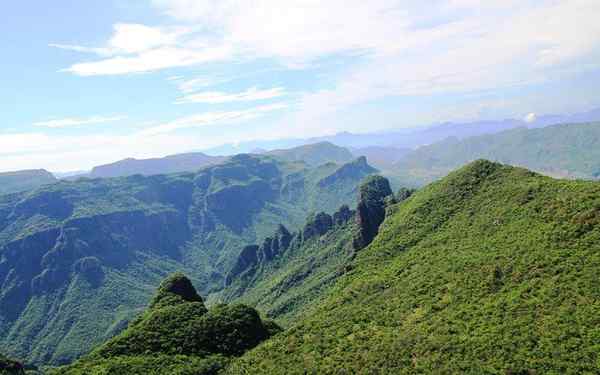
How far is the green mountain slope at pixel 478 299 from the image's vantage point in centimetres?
5375

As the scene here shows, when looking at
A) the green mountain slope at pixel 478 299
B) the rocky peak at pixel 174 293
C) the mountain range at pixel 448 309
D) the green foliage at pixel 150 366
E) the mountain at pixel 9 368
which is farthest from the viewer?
the rocky peak at pixel 174 293

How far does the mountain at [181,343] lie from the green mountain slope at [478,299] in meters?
8.33

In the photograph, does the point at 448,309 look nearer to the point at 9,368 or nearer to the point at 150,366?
the point at 150,366

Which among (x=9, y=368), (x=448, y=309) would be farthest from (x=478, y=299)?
(x=9, y=368)

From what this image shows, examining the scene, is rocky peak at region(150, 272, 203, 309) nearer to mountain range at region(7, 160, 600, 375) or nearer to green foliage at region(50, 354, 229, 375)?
mountain range at region(7, 160, 600, 375)

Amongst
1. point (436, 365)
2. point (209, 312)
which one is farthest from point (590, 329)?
point (209, 312)

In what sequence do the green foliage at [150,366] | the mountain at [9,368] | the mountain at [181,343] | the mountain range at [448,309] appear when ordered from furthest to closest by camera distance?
the mountain at [9,368] < the mountain at [181,343] < the green foliage at [150,366] < the mountain range at [448,309]

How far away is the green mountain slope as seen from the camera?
53750mm

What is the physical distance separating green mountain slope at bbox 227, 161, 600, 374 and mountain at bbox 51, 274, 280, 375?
833 centimetres

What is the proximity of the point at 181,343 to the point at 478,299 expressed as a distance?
50.8 m

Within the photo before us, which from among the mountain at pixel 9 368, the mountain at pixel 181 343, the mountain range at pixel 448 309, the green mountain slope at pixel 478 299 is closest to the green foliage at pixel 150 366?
the mountain at pixel 181 343

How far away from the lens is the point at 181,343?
269 ft

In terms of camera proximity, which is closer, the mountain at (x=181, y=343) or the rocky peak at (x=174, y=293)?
the mountain at (x=181, y=343)

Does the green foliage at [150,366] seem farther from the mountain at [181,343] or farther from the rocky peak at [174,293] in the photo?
the rocky peak at [174,293]
